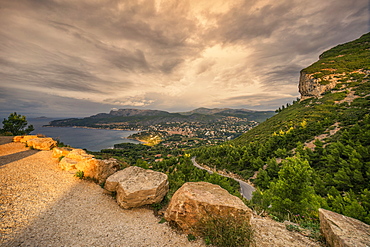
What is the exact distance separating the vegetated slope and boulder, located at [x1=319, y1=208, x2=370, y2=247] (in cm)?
257

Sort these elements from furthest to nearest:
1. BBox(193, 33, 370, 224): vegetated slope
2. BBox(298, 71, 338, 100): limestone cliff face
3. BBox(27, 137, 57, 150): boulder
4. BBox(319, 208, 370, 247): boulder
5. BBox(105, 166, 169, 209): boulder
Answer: BBox(298, 71, 338, 100): limestone cliff face < BBox(27, 137, 57, 150): boulder < BBox(193, 33, 370, 224): vegetated slope < BBox(105, 166, 169, 209): boulder < BBox(319, 208, 370, 247): boulder

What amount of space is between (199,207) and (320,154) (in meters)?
34.5

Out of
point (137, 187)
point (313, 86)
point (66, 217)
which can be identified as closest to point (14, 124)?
point (66, 217)

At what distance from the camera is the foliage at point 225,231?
5.25 meters

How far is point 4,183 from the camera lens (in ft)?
28.8

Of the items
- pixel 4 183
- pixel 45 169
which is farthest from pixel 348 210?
pixel 45 169

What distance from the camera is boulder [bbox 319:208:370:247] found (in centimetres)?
453

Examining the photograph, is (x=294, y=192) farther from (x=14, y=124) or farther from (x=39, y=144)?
(x=14, y=124)

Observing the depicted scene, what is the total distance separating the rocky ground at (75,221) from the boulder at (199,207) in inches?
25.1

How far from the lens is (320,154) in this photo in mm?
27422

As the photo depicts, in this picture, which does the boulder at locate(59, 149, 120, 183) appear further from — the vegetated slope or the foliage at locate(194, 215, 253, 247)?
the vegetated slope

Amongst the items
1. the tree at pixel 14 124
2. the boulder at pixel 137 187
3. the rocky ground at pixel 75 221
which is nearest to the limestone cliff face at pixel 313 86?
the rocky ground at pixel 75 221

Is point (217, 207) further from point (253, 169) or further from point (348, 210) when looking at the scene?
point (253, 169)

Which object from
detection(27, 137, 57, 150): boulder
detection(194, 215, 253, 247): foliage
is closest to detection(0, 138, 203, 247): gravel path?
detection(194, 215, 253, 247): foliage
